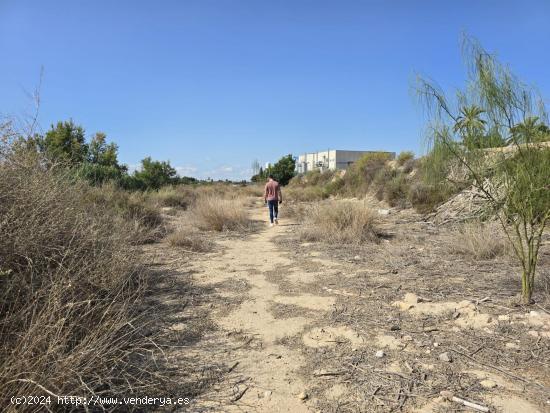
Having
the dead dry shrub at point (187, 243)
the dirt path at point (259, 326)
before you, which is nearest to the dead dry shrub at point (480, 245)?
the dirt path at point (259, 326)

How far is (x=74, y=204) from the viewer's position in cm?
446

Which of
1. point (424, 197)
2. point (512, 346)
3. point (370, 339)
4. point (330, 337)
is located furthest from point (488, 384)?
point (424, 197)

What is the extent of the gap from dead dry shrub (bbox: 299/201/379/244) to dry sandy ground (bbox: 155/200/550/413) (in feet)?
6.70

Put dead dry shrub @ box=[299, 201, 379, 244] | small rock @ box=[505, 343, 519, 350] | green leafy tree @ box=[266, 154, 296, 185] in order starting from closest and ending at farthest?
small rock @ box=[505, 343, 519, 350] < dead dry shrub @ box=[299, 201, 379, 244] < green leafy tree @ box=[266, 154, 296, 185]

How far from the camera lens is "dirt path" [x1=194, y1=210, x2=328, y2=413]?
283 centimetres

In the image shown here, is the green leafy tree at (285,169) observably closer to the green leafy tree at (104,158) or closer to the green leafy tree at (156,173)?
the green leafy tree at (156,173)

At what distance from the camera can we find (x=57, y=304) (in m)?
2.64

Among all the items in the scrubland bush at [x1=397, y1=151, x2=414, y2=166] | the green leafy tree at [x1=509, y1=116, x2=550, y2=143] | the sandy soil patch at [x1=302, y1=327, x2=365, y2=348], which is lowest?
the sandy soil patch at [x1=302, y1=327, x2=365, y2=348]

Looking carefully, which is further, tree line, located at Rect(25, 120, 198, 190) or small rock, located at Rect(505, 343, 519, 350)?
tree line, located at Rect(25, 120, 198, 190)

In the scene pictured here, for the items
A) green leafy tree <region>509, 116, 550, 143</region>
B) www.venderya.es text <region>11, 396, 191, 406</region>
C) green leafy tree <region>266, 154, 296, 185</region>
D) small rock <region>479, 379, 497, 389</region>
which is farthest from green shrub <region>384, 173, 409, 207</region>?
green leafy tree <region>266, 154, 296, 185</region>

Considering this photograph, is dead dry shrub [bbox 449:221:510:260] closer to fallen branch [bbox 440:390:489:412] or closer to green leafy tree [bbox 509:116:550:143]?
green leafy tree [bbox 509:116:550:143]

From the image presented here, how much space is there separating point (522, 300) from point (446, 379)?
2.14 m

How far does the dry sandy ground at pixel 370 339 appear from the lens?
2.79 m

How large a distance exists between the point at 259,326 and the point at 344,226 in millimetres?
5482
